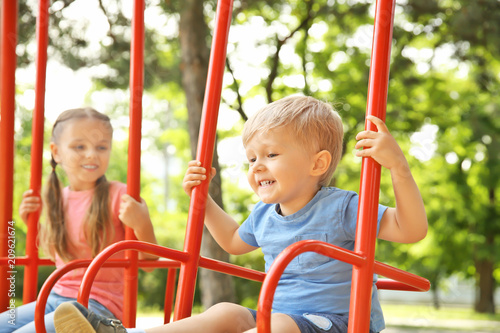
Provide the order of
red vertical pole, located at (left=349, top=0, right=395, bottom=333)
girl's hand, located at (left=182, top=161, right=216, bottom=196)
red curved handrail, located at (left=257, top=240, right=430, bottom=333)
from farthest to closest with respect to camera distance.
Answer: girl's hand, located at (left=182, top=161, right=216, bottom=196), red vertical pole, located at (left=349, top=0, right=395, bottom=333), red curved handrail, located at (left=257, top=240, right=430, bottom=333)

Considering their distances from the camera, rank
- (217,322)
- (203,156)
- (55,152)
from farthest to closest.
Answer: (55,152) < (203,156) < (217,322)

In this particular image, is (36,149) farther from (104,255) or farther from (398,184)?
(398,184)

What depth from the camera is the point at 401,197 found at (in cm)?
148

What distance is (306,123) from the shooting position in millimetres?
1696

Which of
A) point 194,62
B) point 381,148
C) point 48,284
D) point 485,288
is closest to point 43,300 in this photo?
point 48,284

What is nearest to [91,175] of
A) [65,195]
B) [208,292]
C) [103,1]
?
[65,195]

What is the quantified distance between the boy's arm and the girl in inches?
38.8

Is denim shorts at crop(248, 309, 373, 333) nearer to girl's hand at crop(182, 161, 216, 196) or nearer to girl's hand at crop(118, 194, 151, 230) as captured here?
girl's hand at crop(182, 161, 216, 196)

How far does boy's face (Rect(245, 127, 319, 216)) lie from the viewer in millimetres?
1667

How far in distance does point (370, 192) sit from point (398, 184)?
0.30ft

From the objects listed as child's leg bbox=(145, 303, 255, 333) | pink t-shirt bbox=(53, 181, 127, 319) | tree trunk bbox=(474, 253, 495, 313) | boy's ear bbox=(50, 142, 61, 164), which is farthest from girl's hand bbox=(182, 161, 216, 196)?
tree trunk bbox=(474, 253, 495, 313)

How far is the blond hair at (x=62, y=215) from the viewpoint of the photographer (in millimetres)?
2359

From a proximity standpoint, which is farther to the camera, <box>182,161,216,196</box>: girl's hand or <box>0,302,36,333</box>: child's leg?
<box>0,302,36,333</box>: child's leg

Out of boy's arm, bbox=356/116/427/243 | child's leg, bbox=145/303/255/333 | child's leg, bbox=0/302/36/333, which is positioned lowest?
child's leg, bbox=0/302/36/333
